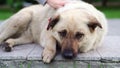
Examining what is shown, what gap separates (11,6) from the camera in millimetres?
22703

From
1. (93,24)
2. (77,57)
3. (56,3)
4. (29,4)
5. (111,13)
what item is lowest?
(77,57)

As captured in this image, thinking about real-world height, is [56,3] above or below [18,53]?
above

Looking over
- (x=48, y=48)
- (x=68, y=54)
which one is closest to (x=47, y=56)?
(x=48, y=48)

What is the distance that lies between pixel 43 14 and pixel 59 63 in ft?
4.28

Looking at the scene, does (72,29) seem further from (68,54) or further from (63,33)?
(68,54)

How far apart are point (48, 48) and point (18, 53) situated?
0.41 m

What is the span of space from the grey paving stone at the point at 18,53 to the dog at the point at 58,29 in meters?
0.10

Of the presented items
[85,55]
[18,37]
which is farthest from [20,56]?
[18,37]

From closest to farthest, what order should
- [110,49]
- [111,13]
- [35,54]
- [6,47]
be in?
[35,54] → [6,47] → [110,49] → [111,13]

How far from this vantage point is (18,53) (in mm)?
4738

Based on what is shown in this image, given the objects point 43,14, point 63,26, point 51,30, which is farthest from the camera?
point 43,14

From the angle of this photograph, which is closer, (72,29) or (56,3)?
(72,29)

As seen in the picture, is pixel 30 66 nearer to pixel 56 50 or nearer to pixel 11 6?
pixel 56 50

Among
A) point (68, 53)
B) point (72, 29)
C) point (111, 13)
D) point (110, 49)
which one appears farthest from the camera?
point (111, 13)
